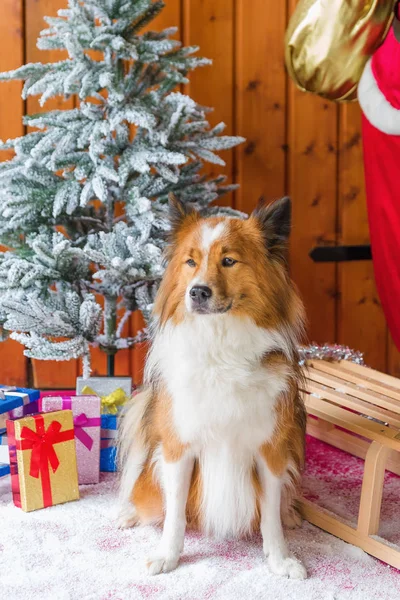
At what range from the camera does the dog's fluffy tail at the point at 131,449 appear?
6.23 ft

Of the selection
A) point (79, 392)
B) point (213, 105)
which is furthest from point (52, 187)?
point (213, 105)

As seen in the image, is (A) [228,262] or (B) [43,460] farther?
(B) [43,460]

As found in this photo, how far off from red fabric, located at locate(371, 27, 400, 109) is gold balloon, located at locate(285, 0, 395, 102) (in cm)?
7

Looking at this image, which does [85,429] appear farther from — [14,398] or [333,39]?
[333,39]

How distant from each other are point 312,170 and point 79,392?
1.55 metres

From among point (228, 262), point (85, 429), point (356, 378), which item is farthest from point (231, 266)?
point (356, 378)

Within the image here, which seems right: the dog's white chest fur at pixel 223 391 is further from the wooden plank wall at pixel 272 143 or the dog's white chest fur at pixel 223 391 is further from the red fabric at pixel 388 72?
the wooden plank wall at pixel 272 143

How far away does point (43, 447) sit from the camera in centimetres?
202

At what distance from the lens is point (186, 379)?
1.66 metres

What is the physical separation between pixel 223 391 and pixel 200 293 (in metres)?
0.25

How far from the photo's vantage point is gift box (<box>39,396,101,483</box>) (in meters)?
2.20

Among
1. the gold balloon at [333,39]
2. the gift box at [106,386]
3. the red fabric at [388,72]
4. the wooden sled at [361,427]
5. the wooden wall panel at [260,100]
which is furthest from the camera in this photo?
the wooden wall panel at [260,100]

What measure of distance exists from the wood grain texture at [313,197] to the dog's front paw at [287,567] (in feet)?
5.65

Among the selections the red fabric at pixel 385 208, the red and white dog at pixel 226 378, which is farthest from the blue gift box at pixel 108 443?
the red fabric at pixel 385 208
